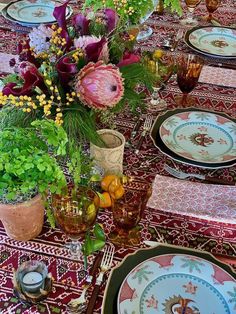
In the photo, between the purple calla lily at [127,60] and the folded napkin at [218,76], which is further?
the folded napkin at [218,76]

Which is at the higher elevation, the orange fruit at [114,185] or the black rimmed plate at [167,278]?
the orange fruit at [114,185]

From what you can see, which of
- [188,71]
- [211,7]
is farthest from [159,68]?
[211,7]

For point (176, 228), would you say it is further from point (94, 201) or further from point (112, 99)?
point (112, 99)

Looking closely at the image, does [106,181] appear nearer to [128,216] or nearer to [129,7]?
[128,216]

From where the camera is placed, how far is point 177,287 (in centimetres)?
89

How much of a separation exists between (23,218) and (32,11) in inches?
49.9

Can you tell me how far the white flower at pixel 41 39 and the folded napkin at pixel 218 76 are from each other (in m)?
0.71

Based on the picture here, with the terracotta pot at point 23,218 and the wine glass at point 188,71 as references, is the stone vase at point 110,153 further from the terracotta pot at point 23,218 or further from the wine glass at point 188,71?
the wine glass at point 188,71

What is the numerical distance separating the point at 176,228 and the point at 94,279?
0.79ft

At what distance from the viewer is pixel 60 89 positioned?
1.03 metres

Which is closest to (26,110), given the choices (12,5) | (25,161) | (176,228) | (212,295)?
(25,161)

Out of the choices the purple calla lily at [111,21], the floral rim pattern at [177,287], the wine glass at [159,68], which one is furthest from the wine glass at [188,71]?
→ the floral rim pattern at [177,287]

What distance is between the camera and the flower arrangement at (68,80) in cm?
98

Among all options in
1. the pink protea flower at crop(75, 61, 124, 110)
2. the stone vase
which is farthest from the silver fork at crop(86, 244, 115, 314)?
the pink protea flower at crop(75, 61, 124, 110)
